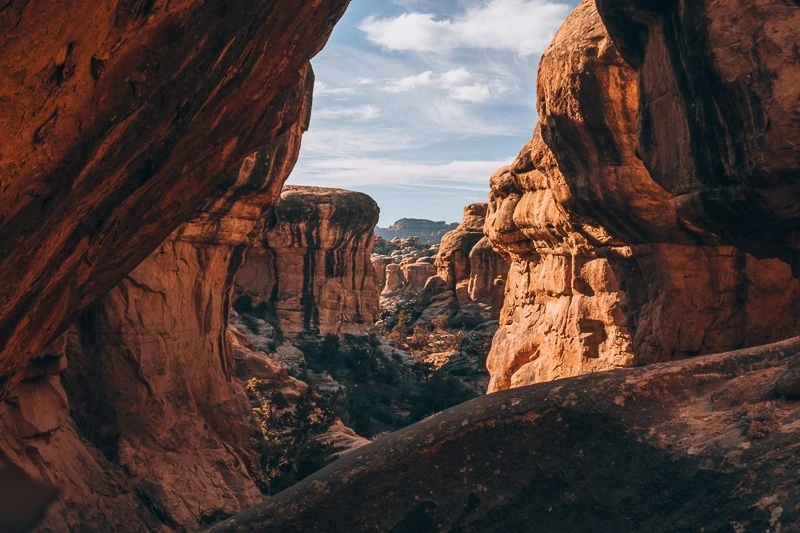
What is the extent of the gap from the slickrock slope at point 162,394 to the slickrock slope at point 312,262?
20.9 metres

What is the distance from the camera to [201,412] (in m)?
20.0

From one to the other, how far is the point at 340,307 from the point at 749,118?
38.9 m

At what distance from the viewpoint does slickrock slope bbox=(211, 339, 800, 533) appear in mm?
5891

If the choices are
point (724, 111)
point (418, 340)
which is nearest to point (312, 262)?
point (418, 340)

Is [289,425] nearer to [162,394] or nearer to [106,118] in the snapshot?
[162,394]

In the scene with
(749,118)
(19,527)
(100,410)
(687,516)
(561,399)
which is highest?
(749,118)

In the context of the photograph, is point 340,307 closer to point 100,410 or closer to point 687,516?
point 100,410

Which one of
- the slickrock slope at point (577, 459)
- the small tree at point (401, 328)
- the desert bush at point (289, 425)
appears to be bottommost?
the desert bush at point (289, 425)

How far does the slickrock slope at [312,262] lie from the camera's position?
43438mm

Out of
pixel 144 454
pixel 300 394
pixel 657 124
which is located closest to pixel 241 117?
pixel 657 124

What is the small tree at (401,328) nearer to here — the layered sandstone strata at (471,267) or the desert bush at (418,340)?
the desert bush at (418,340)

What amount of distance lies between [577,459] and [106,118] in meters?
5.99

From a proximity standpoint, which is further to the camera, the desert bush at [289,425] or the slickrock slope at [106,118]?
the desert bush at [289,425]

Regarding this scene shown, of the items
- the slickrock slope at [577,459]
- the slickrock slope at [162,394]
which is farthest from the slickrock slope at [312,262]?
the slickrock slope at [577,459]
